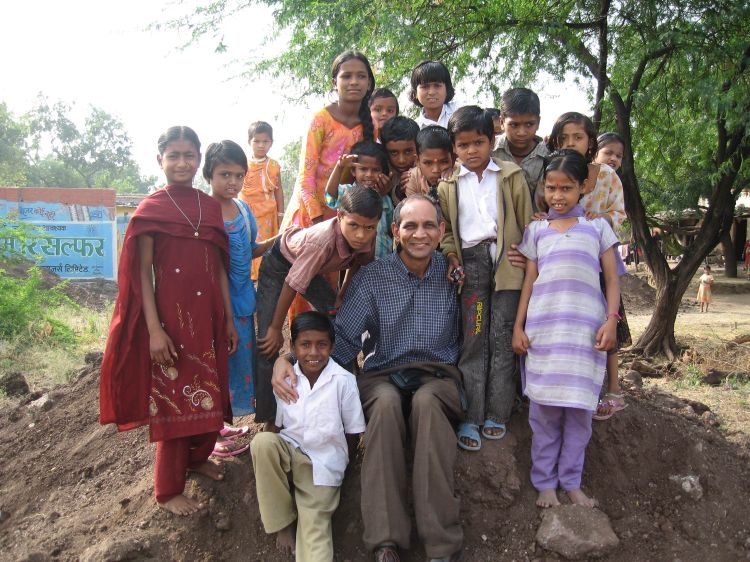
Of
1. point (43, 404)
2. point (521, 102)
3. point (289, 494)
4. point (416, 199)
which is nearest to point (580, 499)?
point (289, 494)

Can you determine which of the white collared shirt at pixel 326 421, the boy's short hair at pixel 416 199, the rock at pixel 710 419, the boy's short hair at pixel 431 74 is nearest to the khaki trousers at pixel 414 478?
the white collared shirt at pixel 326 421

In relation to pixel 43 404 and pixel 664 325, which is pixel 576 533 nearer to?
pixel 43 404

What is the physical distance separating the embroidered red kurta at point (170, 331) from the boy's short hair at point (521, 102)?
5.43 feet

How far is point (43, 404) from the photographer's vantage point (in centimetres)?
527

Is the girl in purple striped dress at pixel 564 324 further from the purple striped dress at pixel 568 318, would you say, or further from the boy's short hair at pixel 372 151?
the boy's short hair at pixel 372 151

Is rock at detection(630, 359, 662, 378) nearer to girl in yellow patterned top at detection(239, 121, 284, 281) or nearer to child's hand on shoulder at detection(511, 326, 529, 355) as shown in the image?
girl in yellow patterned top at detection(239, 121, 284, 281)

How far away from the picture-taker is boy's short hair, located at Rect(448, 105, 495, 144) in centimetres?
290

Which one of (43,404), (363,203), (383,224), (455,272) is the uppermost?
(363,203)

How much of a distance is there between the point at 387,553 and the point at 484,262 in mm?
1487

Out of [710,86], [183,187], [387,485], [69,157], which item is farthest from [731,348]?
[69,157]

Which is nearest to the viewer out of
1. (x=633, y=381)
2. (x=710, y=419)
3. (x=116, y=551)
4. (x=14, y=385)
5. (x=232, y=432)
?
(x=116, y=551)

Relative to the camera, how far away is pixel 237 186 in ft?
10.00

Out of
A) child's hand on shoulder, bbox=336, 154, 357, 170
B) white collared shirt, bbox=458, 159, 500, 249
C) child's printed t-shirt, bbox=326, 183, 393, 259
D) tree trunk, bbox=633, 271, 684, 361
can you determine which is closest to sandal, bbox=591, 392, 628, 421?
white collared shirt, bbox=458, 159, 500, 249

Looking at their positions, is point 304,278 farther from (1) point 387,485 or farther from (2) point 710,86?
(2) point 710,86
